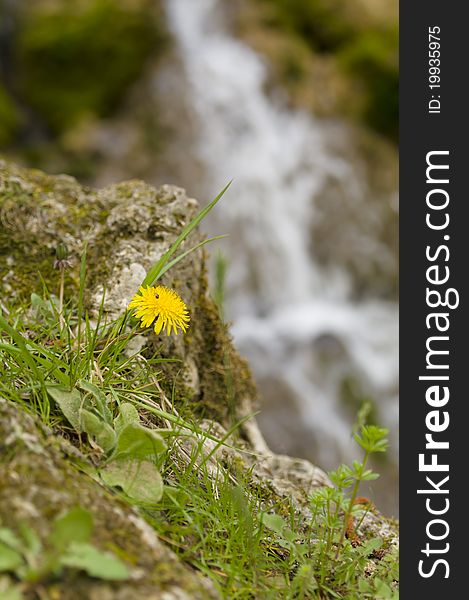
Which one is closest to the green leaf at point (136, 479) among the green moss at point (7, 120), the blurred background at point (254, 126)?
the blurred background at point (254, 126)

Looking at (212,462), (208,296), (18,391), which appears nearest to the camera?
(18,391)

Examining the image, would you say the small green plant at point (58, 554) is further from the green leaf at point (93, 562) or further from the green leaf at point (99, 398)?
the green leaf at point (99, 398)

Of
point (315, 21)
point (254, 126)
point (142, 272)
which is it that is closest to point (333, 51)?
point (315, 21)

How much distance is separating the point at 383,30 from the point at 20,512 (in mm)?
12463

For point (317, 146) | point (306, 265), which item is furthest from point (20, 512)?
point (317, 146)

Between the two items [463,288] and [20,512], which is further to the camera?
[463,288]

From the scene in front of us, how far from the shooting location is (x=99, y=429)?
1681mm

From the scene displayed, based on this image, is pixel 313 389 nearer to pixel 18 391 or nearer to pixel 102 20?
pixel 18 391

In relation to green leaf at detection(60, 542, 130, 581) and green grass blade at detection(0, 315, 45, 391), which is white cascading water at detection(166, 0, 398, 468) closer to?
green grass blade at detection(0, 315, 45, 391)

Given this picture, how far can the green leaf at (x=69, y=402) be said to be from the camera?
66.2 inches

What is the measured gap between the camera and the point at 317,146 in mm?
11000

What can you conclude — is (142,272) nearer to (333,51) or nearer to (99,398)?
(99,398)

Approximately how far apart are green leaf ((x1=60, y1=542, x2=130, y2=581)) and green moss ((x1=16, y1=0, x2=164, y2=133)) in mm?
10567

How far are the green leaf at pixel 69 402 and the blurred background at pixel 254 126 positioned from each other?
6930 millimetres
